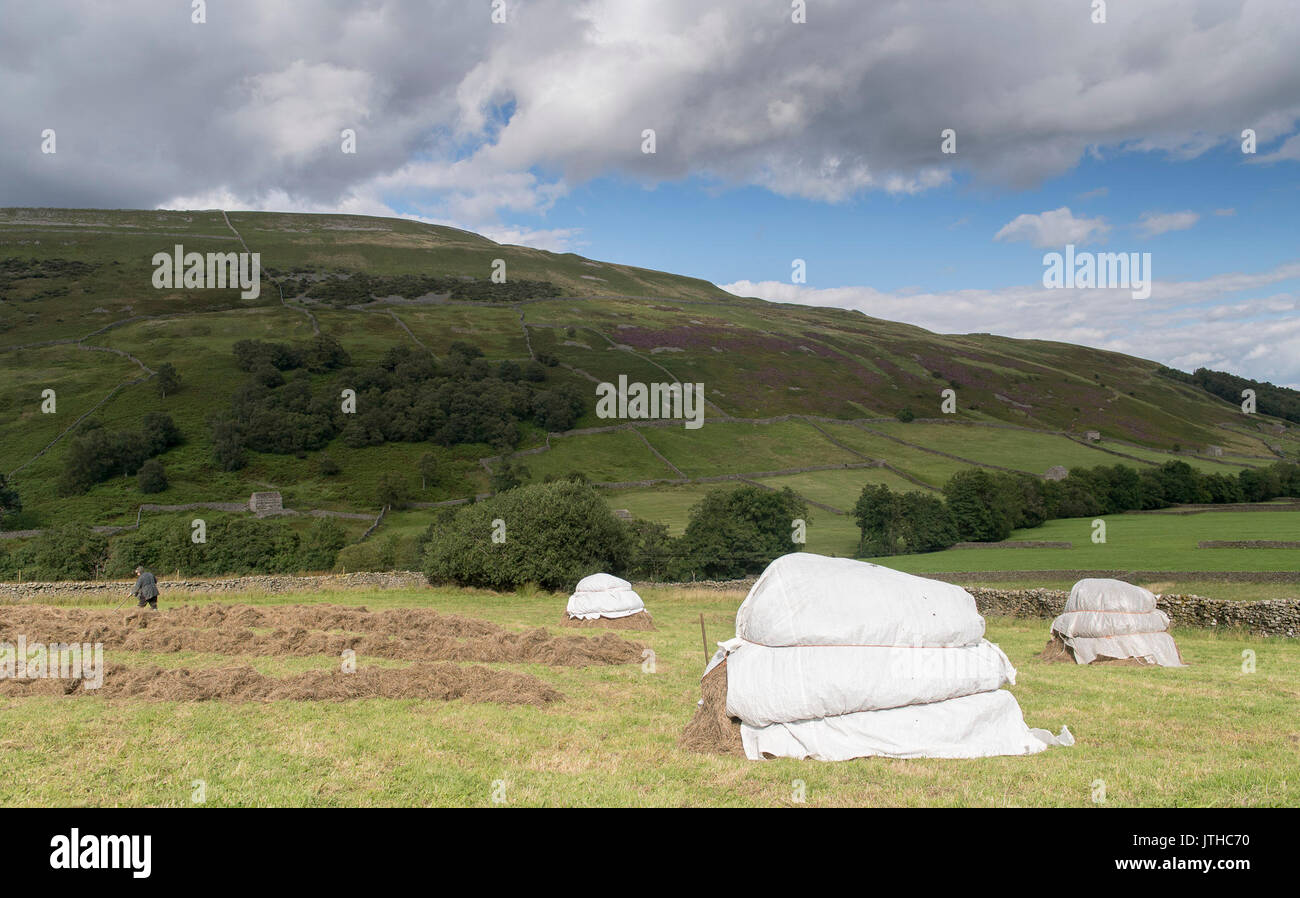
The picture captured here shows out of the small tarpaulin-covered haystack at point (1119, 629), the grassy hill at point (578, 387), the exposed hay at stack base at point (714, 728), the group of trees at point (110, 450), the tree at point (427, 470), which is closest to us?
the exposed hay at stack base at point (714, 728)

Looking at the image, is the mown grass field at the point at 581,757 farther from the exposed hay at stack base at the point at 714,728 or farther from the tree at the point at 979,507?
the tree at the point at 979,507

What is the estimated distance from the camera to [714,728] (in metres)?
10.6

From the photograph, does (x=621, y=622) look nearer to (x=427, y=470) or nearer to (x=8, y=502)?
(x=427, y=470)

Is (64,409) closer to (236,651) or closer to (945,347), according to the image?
(236,651)

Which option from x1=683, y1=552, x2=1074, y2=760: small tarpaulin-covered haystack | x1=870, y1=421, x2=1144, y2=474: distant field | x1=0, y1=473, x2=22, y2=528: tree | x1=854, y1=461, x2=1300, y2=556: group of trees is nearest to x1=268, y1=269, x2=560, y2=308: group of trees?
Answer: x1=0, y1=473, x2=22, y2=528: tree

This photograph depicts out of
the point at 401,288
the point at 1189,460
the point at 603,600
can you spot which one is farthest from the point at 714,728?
the point at 401,288

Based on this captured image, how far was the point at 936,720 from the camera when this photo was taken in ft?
33.4

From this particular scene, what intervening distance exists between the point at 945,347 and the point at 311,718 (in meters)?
191

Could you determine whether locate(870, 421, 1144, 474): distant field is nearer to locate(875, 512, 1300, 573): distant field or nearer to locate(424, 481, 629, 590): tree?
locate(875, 512, 1300, 573): distant field

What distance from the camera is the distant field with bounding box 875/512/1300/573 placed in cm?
4309

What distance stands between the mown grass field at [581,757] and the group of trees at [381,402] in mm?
87798

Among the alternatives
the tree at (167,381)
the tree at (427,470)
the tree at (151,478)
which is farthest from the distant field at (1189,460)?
the tree at (167,381)

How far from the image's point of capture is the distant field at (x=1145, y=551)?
1697 inches
